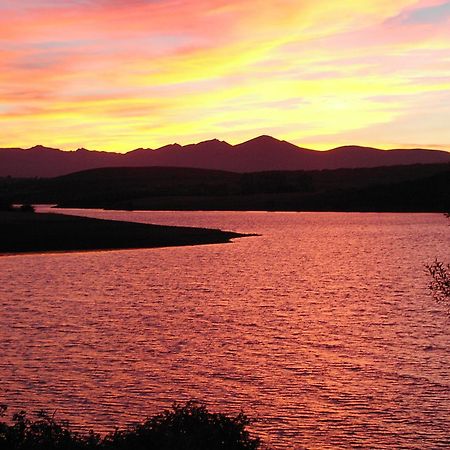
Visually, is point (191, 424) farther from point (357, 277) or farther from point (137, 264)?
point (137, 264)

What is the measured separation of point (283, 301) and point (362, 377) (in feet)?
74.1

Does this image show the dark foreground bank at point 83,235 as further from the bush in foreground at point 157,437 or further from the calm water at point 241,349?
the bush in foreground at point 157,437

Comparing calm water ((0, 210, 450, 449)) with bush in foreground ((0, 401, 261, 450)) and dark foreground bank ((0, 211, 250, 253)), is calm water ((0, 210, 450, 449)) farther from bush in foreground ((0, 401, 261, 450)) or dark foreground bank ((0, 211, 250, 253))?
dark foreground bank ((0, 211, 250, 253))

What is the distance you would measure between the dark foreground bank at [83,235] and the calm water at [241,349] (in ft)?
47.3

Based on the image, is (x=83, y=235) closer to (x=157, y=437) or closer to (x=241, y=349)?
(x=241, y=349)

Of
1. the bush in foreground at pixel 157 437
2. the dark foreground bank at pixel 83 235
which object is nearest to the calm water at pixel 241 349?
the bush in foreground at pixel 157 437

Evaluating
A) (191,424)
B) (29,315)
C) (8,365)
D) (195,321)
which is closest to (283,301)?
(195,321)

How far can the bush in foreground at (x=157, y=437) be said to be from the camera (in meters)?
17.5

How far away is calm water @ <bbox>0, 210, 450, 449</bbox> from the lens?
2577 centimetres

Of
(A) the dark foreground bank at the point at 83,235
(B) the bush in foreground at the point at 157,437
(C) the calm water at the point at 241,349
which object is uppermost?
(A) the dark foreground bank at the point at 83,235

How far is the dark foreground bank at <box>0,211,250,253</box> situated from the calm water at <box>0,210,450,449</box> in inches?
568

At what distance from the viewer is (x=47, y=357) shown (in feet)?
108

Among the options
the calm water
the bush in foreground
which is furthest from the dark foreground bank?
the bush in foreground

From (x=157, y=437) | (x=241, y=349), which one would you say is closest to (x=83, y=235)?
(x=241, y=349)
